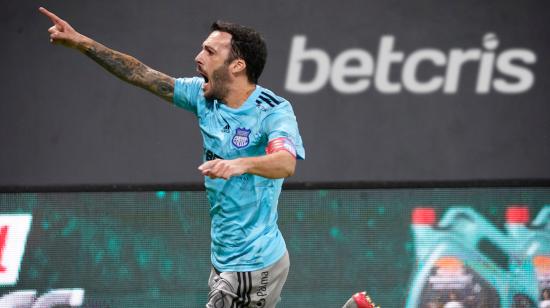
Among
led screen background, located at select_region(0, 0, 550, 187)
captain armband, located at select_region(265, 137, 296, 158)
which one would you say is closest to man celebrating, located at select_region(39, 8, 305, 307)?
captain armband, located at select_region(265, 137, 296, 158)

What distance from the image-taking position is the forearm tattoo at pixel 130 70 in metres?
3.97

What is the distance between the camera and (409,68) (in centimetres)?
688

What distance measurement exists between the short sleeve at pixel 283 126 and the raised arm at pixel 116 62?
0.51 meters

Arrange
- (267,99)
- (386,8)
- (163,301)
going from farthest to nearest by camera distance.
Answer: (386,8) → (163,301) → (267,99)

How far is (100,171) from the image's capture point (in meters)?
6.85

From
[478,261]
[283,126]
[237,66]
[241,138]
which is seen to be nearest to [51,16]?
[237,66]

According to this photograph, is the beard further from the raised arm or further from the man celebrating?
the raised arm

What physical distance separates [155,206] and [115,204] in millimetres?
190

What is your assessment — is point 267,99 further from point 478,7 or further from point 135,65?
point 478,7

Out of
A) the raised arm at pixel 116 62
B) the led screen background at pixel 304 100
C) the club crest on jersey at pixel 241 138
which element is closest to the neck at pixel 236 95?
the club crest on jersey at pixel 241 138

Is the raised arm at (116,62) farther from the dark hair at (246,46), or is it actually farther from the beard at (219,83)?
the dark hair at (246,46)

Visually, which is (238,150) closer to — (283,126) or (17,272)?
(283,126)

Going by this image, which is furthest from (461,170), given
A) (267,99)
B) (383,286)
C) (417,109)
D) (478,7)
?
(267,99)

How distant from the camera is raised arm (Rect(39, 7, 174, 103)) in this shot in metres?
3.86
